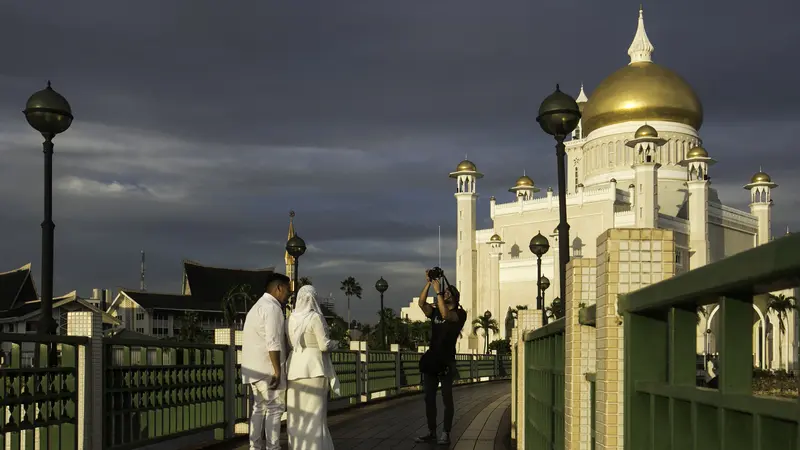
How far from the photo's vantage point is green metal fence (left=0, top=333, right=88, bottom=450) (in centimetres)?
708

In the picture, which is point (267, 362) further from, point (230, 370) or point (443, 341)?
point (230, 370)

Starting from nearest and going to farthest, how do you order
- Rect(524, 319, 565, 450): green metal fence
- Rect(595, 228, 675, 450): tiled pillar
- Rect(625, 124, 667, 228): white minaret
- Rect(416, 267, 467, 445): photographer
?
Rect(595, 228, 675, 450): tiled pillar
Rect(524, 319, 565, 450): green metal fence
Rect(416, 267, 467, 445): photographer
Rect(625, 124, 667, 228): white minaret

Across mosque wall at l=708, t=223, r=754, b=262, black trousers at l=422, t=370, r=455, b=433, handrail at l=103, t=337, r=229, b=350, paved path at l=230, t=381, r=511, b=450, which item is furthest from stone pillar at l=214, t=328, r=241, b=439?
mosque wall at l=708, t=223, r=754, b=262

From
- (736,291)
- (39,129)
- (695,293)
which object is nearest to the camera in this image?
(736,291)

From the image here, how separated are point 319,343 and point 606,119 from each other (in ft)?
235

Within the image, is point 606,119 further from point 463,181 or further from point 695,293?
point 695,293

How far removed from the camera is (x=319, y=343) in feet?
29.4

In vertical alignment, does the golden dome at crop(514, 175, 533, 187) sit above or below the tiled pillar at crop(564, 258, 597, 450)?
above

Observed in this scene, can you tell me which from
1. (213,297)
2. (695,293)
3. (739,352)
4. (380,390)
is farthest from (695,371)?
(213,297)

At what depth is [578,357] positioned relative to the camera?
5.79 m

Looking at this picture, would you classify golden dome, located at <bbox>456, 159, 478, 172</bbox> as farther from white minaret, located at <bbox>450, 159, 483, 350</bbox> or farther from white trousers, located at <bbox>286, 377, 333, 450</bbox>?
white trousers, located at <bbox>286, 377, 333, 450</bbox>

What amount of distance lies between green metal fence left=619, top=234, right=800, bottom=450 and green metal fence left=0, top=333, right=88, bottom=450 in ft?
15.1

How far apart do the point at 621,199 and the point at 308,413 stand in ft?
227

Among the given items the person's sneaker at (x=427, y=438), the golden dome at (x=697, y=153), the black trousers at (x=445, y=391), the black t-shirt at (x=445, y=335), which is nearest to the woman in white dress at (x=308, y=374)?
the black t-shirt at (x=445, y=335)
